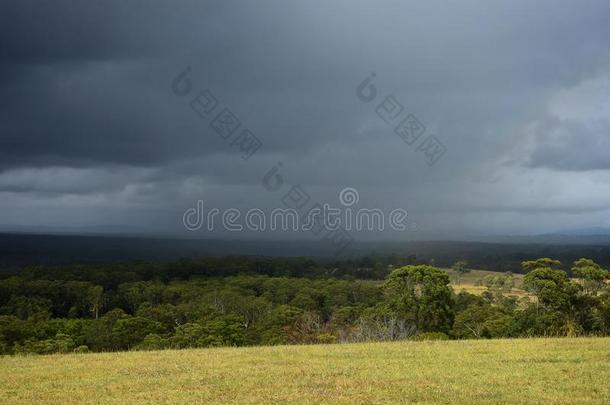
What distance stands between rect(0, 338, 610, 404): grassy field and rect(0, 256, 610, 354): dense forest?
10.4 metres

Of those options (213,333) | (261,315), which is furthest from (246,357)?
(261,315)

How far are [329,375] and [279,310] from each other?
2357 inches

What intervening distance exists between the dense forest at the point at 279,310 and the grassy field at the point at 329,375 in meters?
10.4

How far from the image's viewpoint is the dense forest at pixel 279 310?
3747 centimetres

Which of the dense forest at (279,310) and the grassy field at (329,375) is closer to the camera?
the grassy field at (329,375)

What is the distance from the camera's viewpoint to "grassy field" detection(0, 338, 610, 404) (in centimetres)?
1170

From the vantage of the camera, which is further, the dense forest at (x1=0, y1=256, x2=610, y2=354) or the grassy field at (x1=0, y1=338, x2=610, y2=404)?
the dense forest at (x1=0, y1=256, x2=610, y2=354)

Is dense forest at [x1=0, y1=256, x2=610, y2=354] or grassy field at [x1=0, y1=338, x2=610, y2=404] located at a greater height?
grassy field at [x1=0, y1=338, x2=610, y2=404]

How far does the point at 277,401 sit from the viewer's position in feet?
36.8

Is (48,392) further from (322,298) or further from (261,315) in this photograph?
(322,298)

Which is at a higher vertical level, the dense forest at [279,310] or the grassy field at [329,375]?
the grassy field at [329,375]

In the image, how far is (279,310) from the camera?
240ft

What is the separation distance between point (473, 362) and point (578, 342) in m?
5.59

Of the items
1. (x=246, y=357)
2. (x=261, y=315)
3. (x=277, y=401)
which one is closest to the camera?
(x=277, y=401)
